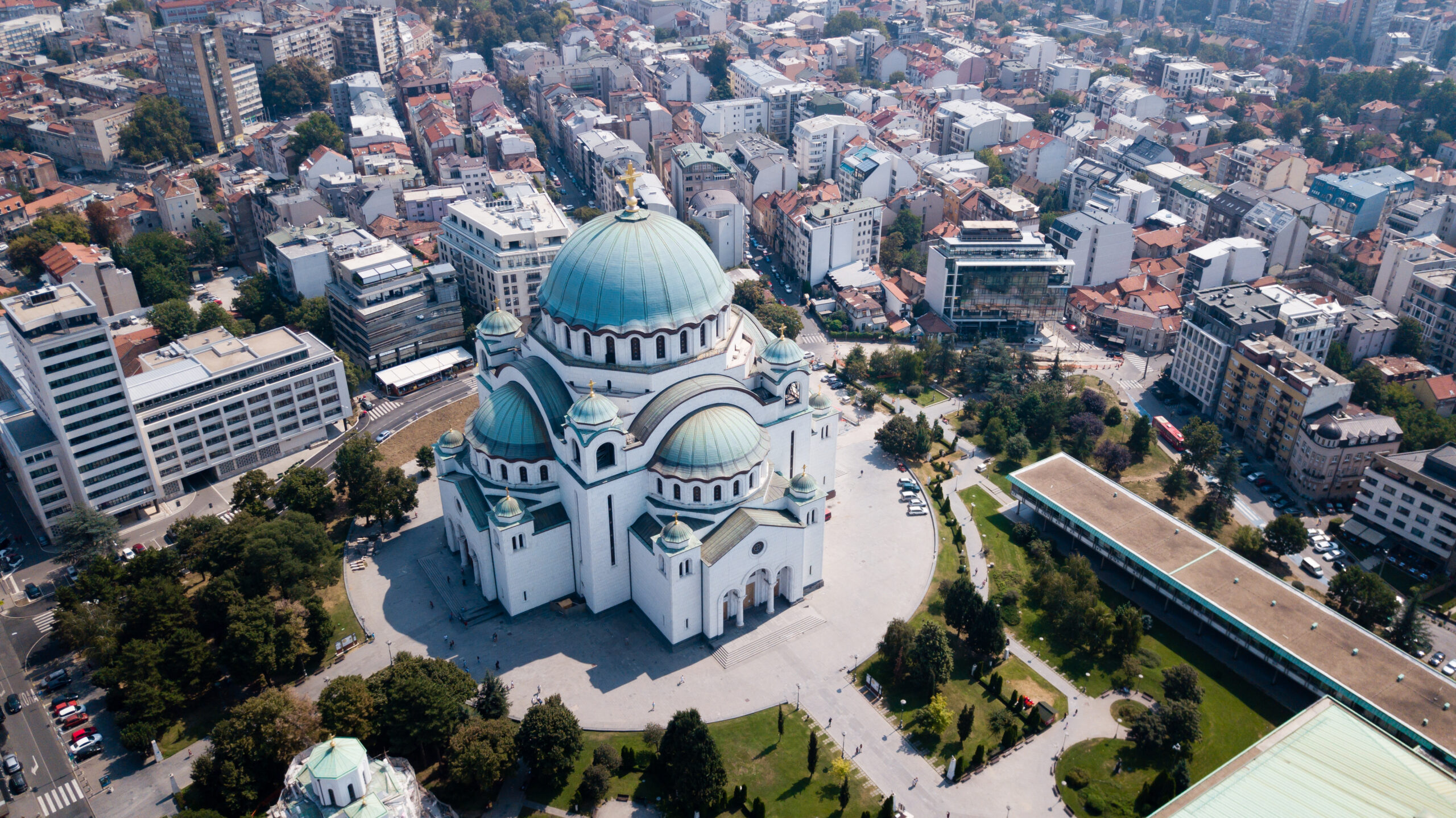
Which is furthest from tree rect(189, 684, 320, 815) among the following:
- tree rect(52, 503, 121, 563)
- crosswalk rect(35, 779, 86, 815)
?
tree rect(52, 503, 121, 563)

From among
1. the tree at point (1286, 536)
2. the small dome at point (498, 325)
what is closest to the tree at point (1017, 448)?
the tree at point (1286, 536)

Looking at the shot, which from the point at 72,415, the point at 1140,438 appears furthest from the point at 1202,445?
the point at 72,415

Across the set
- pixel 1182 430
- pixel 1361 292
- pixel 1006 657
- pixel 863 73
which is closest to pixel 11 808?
pixel 1006 657

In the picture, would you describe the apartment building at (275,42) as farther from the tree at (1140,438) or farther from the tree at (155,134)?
the tree at (1140,438)

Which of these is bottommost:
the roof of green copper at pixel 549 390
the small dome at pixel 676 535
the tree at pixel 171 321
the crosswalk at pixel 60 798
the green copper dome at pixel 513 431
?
the crosswalk at pixel 60 798

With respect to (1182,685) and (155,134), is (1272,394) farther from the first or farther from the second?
(155,134)

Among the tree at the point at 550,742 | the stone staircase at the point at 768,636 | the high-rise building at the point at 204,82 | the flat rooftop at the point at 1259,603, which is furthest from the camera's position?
the high-rise building at the point at 204,82

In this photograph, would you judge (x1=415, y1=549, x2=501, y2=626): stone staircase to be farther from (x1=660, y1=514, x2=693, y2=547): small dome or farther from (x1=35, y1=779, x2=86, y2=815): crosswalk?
(x1=35, y1=779, x2=86, y2=815): crosswalk
